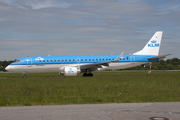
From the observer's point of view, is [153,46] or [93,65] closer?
[93,65]

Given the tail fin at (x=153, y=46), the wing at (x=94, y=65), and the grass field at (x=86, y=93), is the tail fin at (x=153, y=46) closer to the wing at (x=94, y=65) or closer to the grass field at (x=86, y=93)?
the wing at (x=94, y=65)

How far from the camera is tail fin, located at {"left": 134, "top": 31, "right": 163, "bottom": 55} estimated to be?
121 ft

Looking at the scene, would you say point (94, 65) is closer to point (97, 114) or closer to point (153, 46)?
point (153, 46)

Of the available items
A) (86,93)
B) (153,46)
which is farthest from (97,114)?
(153,46)

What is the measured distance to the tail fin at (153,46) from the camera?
36938 mm

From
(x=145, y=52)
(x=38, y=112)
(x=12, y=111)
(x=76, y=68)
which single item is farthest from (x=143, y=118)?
(x=145, y=52)

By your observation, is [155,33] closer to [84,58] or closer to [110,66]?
[110,66]

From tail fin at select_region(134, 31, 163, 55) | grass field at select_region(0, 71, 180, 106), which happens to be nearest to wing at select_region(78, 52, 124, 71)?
tail fin at select_region(134, 31, 163, 55)

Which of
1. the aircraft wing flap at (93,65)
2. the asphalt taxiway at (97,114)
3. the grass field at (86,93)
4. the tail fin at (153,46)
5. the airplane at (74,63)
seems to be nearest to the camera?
the asphalt taxiway at (97,114)

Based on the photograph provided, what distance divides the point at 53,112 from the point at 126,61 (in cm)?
2779

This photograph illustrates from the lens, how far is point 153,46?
37.4 meters

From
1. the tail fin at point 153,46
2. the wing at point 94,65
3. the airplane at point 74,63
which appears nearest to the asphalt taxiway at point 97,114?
the wing at point 94,65

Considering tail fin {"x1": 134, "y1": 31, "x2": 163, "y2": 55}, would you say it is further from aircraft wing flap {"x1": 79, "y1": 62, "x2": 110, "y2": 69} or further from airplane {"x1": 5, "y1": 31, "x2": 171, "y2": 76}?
aircraft wing flap {"x1": 79, "y1": 62, "x2": 110, "y2": 69}

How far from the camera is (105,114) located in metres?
7.93
